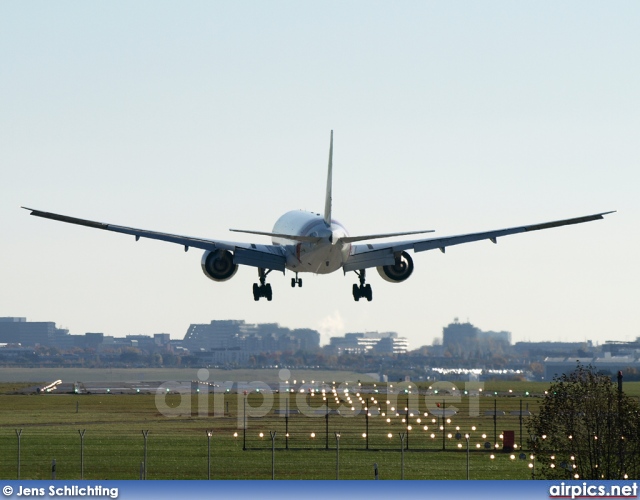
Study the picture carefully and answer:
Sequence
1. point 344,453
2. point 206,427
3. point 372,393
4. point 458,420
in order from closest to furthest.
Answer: point 344,453 → point 206,427 → point 458,420 → point 372,393

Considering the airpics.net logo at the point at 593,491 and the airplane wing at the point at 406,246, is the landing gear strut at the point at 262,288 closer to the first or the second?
the airplane wing at the point at 406,246

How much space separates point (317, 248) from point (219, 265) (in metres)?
8.04

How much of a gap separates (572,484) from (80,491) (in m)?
21.2

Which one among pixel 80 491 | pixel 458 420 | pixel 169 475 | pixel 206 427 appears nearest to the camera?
pixel 80 491

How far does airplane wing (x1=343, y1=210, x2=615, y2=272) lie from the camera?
8388 cm

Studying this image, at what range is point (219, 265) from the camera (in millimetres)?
84500

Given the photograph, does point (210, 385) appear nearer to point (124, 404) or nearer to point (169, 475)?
point (124, 404)

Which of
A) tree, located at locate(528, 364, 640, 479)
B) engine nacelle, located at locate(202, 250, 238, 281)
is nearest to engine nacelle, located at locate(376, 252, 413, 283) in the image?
engine nacelle, located at locate(202, 250, 238, 281)

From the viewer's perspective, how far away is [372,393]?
16688 centimetres

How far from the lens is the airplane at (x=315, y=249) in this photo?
79.9m

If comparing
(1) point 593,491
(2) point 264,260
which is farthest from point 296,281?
(1) point 593,491

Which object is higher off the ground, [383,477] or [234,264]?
[234,264]

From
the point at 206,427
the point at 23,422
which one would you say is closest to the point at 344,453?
the point at 206,427

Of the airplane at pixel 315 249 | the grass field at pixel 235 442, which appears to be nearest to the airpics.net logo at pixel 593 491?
the grass field at pixel 235 442
